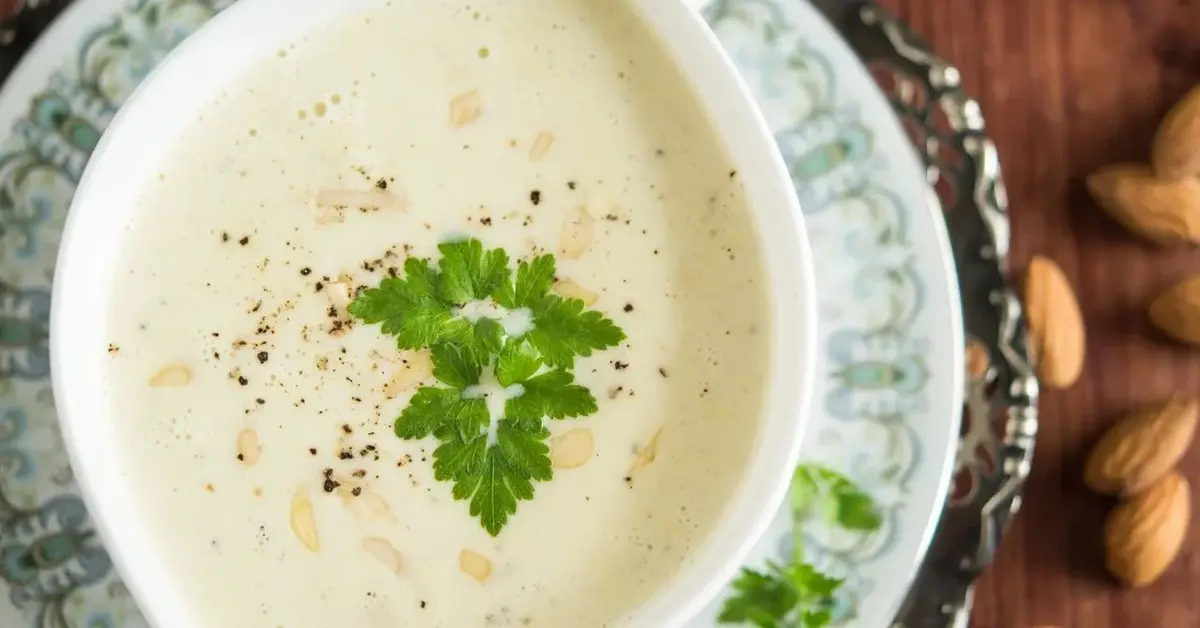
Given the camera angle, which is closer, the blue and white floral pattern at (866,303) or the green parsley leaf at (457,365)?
the green parsley leaf at (457,365)

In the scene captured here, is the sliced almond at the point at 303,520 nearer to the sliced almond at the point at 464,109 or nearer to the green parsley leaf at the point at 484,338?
the green parsley leaf at the point at 484,338

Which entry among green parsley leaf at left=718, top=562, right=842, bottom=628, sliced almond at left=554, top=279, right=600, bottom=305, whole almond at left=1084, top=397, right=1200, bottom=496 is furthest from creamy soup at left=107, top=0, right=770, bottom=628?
whole almond at left=1084, top=397, right=1200, bottom=496

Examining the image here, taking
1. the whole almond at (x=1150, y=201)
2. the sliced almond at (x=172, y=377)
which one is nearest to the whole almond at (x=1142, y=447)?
the whole almond at (x=1150, y=201)

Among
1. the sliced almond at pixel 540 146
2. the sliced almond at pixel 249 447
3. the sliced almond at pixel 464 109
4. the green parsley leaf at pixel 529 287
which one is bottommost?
the sliced almond at pixel 249 447

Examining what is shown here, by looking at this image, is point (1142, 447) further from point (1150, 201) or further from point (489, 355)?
point (489, 355)

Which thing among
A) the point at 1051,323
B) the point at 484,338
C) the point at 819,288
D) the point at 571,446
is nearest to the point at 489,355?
the point at 484,338

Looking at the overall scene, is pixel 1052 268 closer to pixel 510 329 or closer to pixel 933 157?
pixel 933 157

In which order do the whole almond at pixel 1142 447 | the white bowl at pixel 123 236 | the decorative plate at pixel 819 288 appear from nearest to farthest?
the white bowl at pixel 123 236 < the decorative plate at pixel 819 288 < the whole almond at pixel 1142 447
